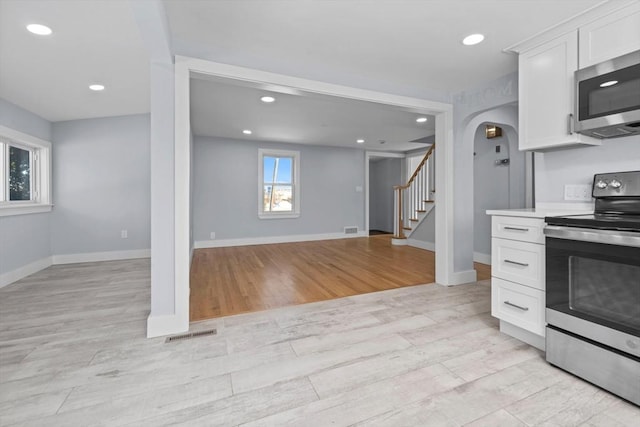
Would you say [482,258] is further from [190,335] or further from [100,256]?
[100,256]

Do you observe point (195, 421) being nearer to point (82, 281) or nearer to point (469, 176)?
point (82, 281)

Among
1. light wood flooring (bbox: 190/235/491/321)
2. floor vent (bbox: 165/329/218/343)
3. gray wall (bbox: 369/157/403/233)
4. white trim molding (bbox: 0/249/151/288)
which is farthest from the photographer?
gray wall (bbox: 369/157/403/233)

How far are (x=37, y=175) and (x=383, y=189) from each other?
8220mm

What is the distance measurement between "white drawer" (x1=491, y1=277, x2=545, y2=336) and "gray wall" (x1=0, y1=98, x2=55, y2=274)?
5.28 m

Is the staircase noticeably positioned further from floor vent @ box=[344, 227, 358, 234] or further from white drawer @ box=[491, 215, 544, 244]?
white drawer @ box=[491, 215, 544, 244]

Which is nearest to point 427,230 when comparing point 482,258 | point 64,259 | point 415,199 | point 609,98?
point 415,199

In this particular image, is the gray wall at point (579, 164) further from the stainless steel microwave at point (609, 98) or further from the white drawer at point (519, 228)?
the white drawer at point (519, 228)

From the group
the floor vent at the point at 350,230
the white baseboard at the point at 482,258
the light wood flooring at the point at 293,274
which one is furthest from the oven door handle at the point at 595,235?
the floor vent at the point at 350,230

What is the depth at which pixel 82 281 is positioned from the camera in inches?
144

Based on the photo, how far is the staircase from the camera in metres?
6.19

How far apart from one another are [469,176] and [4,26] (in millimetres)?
4579

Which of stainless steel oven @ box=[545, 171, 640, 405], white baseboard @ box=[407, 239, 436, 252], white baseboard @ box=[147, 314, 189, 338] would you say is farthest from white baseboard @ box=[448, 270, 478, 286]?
white baseboard @ box=[147, 314, 189, 338]

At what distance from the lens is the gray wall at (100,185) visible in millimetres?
4543

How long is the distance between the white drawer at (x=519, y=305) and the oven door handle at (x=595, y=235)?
1.43ft
